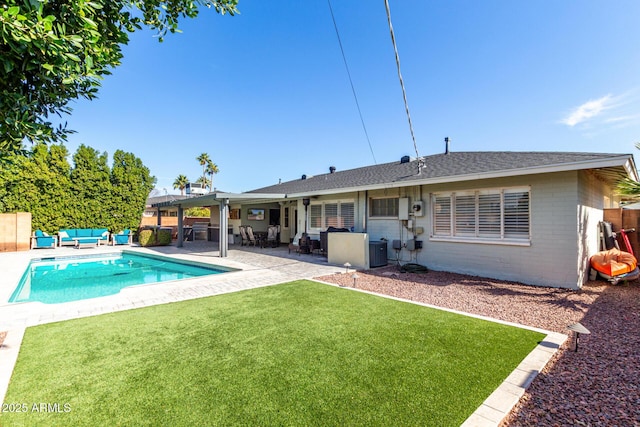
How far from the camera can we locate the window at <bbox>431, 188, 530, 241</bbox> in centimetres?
801

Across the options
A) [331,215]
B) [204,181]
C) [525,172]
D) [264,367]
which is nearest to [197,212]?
[204,181]

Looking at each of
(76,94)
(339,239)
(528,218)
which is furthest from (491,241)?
(76,94)

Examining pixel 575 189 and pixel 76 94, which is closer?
pixel 76 94

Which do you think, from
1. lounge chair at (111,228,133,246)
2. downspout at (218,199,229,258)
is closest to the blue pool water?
downspout at (218,199,229,258)

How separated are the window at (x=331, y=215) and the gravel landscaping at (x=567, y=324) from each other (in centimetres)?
356

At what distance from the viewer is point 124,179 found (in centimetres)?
2147

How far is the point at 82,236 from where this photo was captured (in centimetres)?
1902

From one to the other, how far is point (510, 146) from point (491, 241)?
5453 millimetres

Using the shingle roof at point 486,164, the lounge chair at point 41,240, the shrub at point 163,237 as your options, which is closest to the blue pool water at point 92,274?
the shrub at point 163,237

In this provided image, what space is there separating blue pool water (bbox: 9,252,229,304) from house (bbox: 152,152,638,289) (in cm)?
367

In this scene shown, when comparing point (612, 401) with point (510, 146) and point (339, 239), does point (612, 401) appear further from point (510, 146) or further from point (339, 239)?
point (510, 146)

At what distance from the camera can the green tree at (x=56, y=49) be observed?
1993 mm

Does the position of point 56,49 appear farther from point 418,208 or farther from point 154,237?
point 154,237

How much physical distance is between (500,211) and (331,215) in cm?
704
